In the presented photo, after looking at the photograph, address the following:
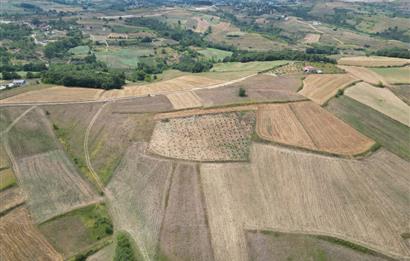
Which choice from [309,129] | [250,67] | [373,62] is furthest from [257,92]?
[373,62]

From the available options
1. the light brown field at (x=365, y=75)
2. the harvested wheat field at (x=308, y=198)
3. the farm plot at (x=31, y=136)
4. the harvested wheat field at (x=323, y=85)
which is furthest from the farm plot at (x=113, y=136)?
the light brown field at (x=365, y=75)

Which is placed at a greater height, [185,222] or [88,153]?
[185,222]

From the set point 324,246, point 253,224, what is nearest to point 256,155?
point 253,224

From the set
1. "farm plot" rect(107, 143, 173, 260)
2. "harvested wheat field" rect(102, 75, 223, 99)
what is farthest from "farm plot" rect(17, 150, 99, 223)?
"harvested wheat field" rect(102, 75, 223, 99)

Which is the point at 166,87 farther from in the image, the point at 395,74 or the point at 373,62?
the point at 373,62

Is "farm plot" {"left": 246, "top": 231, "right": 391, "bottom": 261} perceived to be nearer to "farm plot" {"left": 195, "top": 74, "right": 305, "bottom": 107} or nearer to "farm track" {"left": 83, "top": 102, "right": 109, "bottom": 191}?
"farm track" {"left": 83, "top": 102, "right": 109, "bottom": 191}

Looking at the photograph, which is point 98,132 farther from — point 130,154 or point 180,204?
point 180,204
